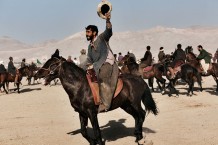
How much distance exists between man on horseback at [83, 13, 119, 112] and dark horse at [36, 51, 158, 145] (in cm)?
29

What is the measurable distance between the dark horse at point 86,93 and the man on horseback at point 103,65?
0.29m

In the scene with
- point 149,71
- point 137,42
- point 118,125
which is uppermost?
point 137,42

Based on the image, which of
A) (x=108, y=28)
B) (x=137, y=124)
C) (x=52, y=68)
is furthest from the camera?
(x=137, y=124)

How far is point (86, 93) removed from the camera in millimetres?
7859

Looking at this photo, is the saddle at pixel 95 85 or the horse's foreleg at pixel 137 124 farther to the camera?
the horse's foreleg at pixel 137 124

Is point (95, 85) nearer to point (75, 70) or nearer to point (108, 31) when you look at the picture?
point (75, 70)

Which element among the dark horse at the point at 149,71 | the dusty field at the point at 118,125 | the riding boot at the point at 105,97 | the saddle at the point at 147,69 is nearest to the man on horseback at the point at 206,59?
the dark horse at the point at 149,71

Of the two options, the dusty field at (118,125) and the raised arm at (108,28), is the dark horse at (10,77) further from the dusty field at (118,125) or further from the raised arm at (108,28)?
the raised arm at (108,28)

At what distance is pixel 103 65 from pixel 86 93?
755 millimetres

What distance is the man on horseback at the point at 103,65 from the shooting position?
25.9 ft

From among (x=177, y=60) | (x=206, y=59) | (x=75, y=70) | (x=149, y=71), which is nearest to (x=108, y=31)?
(x=75, y=70)

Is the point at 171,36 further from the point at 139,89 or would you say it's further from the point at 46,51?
the point at 139,89

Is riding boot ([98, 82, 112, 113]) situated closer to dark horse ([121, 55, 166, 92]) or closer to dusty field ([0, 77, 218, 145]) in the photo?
dusty field ([0, 77, 218, 145])

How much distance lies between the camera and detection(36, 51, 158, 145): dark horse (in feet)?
25.7
